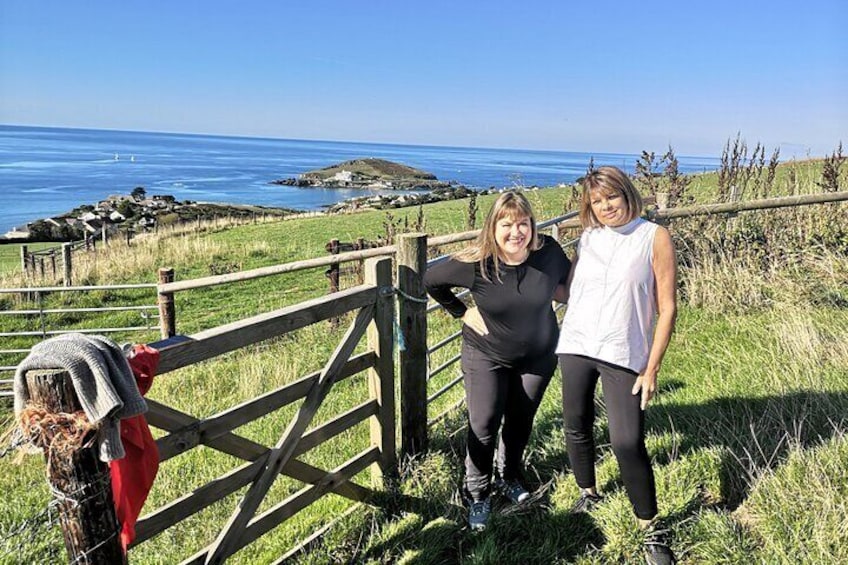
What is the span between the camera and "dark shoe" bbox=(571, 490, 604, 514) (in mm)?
3174

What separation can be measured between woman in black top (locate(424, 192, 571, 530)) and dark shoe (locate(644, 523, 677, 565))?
2.39 feet

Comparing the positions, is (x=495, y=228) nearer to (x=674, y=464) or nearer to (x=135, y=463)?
(x=674, y=464)

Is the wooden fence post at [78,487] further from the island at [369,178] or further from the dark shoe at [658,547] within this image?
the island at [369,178]

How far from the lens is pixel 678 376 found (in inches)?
192

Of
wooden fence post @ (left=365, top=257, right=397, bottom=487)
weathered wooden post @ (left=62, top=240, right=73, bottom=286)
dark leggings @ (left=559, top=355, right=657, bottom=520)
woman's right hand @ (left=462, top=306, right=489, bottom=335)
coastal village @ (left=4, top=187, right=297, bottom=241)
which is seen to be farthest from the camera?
coastal village @ (left=4, top=187, right=297, bottom=241)

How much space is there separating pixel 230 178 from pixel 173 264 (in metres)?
81.9

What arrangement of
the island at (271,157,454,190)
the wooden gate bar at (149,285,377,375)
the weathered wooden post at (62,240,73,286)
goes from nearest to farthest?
1. the wooden gate bar at (149,285,377,375)
2. the weathered wooden post at (62,240,73,286)
3. the island at (271,157,454,190)

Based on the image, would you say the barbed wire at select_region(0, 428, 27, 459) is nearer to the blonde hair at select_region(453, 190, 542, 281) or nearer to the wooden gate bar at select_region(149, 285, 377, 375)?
the wooden gate bar at select_region(149, 285, 377, 375)

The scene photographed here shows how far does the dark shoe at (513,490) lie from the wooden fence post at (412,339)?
1.86 feet

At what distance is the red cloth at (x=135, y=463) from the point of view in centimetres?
192

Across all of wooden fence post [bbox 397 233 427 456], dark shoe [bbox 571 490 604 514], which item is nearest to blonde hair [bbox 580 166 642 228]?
wooden fence post [bbox 397 233 427 456]

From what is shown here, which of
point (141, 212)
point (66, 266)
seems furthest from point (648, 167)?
point (141, 212)

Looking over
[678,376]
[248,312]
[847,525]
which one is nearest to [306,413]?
[847,525]

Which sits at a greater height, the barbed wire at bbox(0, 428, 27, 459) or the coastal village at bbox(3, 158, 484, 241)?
the barbed wire at bbox(0, 428, 27, 459)
